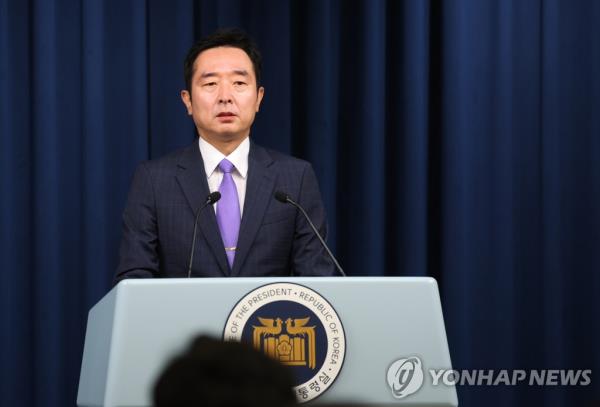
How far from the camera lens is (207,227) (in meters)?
2.13

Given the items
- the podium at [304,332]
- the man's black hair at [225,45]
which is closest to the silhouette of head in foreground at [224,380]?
the podium at [304,332]

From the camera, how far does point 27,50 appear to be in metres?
3.06

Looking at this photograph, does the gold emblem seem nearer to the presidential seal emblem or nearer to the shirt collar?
the presidential seal emblem

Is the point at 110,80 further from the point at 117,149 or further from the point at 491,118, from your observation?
the point at 491,118

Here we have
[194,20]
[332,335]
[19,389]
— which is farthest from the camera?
[194,20]

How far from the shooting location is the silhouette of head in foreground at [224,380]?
1.51 feet

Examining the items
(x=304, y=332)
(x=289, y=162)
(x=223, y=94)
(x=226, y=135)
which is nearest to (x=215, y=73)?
(x=223, y=94)

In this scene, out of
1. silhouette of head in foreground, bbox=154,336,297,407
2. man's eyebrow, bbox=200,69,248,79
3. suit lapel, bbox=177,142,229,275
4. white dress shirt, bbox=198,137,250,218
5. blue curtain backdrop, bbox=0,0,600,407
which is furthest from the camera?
blue curtain backdrop, bbox=0,0,600,407

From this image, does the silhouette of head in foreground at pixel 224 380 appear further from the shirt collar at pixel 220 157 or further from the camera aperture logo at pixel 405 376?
the shirt collar at pixel 220 157

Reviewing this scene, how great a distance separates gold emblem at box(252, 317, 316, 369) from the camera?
1493 mm

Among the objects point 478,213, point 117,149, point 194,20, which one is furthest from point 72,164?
point 478,213

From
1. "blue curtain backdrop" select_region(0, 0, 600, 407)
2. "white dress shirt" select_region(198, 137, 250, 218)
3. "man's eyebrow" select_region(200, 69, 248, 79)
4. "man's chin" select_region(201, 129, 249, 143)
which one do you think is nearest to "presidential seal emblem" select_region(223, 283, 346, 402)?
"white dress shirt" select_region(198, 137, 250, 218)

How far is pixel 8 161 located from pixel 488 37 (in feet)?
5.58

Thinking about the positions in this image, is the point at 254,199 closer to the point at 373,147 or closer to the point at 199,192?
the point at 199,192
